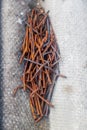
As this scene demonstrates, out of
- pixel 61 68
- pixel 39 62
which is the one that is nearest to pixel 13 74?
pixel 39 62

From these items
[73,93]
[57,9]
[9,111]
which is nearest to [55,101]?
[73,93]

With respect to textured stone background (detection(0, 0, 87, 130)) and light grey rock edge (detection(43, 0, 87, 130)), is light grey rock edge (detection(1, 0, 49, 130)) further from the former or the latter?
light grey rock edge (detection(43, 0, 87, 130))

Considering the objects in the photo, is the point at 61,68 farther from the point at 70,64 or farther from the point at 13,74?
the point at 13,74

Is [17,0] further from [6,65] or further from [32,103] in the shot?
[32,103]

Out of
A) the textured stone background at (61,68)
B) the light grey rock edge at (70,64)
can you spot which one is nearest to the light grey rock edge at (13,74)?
the textured stone background at (61,68)

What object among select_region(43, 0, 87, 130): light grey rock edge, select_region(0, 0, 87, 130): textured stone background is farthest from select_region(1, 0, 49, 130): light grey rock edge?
select_region(43, 0, 87, 130): light grey rock edge

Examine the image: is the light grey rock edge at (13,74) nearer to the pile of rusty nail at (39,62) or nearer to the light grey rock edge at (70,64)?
the pile of rusty nail at (39,62)
